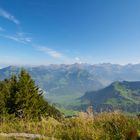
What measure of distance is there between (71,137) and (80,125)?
5.46 ft

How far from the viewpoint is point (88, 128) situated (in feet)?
35.7

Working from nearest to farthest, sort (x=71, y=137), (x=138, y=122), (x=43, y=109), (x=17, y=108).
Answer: (x=71, y=137)
(x=138, y=122)
(x=17, y=108)
(x=43, y=109)

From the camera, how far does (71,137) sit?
10.1m

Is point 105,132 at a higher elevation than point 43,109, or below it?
higher

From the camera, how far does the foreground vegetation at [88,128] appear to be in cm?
995

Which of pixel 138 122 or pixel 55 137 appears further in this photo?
pixel 138 122

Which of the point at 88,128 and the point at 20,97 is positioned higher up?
the point at 88,128

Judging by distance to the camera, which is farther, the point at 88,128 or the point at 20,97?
the point at 20,97

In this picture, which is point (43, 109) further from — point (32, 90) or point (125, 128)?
point (125, 128)

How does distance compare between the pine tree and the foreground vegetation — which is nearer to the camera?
the foreground vegetation

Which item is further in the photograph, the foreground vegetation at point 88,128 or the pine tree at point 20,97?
the pine tree at point 20,97

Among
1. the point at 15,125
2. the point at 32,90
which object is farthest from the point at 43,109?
the point at 15,125

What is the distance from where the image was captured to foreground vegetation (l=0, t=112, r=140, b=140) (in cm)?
995

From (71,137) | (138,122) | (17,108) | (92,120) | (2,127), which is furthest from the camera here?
(17,108)
